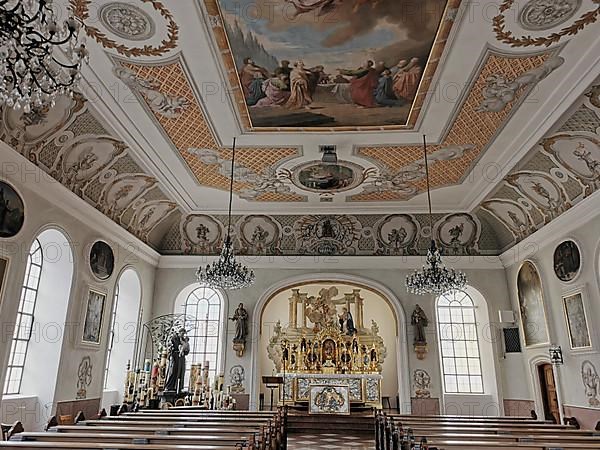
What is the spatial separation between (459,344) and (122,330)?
1014 centimetres

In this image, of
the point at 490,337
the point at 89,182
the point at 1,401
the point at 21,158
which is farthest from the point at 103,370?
the point at 490,337

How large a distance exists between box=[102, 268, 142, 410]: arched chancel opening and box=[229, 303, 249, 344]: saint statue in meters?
2.88

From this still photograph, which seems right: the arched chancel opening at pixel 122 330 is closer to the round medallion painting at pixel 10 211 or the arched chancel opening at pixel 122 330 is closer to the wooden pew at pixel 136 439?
the round medallion painting at pixel 10 211

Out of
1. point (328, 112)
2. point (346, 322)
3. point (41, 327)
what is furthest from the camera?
point (346, 322)

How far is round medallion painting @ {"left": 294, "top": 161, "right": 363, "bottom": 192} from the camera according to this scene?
11289 millimetres

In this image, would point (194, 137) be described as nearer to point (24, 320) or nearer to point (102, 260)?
point (102, 260)

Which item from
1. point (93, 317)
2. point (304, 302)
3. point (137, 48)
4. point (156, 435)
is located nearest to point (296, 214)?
point (304, 302)

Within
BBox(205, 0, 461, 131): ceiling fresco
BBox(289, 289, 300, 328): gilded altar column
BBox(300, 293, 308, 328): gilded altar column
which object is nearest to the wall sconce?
BBox(205, 0, 461, 131): ceiling fresco

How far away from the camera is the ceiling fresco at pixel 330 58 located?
6.45 m

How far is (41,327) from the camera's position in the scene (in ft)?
31.5

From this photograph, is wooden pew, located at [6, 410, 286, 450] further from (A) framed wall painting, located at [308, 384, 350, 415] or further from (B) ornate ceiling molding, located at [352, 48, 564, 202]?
(B) ornate ceiling molding, located at [352, 48, 564, 202]

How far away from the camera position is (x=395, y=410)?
17859mm

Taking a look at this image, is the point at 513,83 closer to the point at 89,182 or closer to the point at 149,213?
the point at 89,182

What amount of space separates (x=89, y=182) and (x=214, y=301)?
6.17 metres
